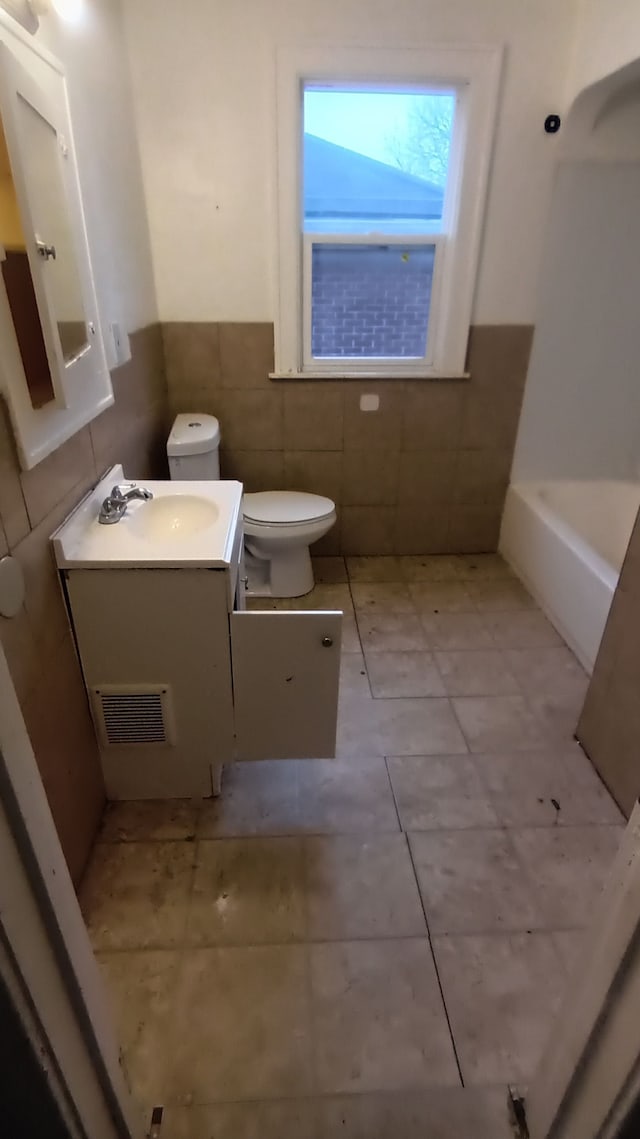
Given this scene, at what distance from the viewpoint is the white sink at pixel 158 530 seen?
4.53 feet

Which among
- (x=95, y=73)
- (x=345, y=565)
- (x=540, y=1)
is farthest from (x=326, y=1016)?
(x=540, y=1)

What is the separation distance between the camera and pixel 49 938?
70 cm

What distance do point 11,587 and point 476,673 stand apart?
1.62 m

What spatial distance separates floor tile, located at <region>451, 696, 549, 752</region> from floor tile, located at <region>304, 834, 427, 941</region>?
47 cm

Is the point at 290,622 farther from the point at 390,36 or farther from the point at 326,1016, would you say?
the point at 390,36

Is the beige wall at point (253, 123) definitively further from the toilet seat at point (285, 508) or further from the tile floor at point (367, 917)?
the tile floor at point (367, 917)

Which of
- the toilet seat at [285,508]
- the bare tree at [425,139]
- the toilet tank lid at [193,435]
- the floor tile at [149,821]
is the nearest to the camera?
the floor tile at [149,821]

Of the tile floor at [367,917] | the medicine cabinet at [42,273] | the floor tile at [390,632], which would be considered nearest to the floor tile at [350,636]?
the floor tile at [390,632]

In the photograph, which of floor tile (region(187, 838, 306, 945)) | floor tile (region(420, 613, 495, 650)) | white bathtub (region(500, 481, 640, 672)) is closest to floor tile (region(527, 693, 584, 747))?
white bathtub (region(500, 481, 640, 672))

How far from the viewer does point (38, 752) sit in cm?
126

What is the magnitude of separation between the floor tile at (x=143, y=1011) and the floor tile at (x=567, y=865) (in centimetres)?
87

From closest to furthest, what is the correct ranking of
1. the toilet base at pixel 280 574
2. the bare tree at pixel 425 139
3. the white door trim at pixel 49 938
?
the white door trim at pixel 49 938
the bare tree at pixel 425 139
the toilet base at pixel 280 574

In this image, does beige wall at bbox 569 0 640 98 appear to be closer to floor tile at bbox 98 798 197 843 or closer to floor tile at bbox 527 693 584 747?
floor tile at bbox 527 693 584 747

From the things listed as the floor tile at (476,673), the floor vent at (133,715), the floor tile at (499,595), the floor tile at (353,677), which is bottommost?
the floor tile at (353,677)
